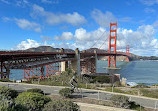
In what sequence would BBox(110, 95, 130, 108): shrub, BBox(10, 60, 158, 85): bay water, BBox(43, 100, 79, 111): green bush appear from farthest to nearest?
BBox(10, 60, 158, 85): bay water → BBox(110, 95, 130, 108): shrub → BBox(43, 100, 79, 111): green bush

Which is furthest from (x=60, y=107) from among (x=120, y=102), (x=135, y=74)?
(x=135, y=74)

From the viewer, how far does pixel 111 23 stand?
100 metres

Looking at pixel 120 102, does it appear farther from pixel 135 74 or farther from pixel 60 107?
pixel 135 74

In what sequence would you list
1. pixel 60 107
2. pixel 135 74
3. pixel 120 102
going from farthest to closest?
pixel 135 74 → pixel 120 102 → pixel 60 107

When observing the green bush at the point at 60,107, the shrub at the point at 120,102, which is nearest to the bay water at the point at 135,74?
the shrub at the point at 120,102

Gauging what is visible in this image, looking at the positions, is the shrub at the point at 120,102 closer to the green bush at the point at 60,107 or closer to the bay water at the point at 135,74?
the green bush at the point at 60,107

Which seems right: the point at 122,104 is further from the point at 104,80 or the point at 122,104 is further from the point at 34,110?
the point at 104,80

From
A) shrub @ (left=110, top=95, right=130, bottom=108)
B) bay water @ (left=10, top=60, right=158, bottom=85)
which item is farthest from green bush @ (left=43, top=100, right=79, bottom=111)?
bay water @ (left=10, top=60, right=158, bottom=85)

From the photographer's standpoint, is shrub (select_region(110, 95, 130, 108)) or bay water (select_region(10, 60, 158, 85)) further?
bay water (select_region(10, 60, 158, 85))

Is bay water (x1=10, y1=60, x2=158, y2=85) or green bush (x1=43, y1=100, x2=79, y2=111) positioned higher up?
green bush (x1=43, y1=100, x2=79, y2=111)

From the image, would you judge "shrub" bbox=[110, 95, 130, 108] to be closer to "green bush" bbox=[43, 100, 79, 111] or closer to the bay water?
"green bush" bbox=[43, 100, 79, 111]

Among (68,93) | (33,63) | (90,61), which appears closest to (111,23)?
(90,61)

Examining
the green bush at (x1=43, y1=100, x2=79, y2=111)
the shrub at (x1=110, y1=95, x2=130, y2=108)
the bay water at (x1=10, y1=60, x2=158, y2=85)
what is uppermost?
the green bush at (x1=43, y1=100, x2=79, y2=111)

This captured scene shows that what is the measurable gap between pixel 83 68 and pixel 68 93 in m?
46.4
